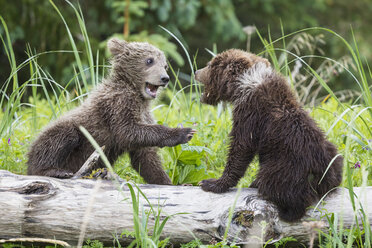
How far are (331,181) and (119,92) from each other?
1968mm

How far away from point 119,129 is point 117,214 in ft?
3.96

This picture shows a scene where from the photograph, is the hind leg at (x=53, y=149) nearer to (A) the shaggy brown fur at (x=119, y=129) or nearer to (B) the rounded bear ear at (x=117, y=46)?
(A) the shaggy brown fur at (x=119, y=129)

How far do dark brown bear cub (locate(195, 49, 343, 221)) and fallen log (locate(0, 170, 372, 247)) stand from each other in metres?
0.11

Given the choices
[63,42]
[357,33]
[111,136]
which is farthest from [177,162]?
[357,33]

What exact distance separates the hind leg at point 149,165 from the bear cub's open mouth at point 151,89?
1.57 ft

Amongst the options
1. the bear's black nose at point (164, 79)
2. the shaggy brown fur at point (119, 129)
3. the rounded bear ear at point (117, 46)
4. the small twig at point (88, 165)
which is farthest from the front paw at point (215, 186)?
the rounded bear ear at point (117, 46)

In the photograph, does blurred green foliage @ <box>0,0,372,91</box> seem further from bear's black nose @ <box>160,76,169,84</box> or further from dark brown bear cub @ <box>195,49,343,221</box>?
dark brown bear cub @ <box>195,49,343,221</box>

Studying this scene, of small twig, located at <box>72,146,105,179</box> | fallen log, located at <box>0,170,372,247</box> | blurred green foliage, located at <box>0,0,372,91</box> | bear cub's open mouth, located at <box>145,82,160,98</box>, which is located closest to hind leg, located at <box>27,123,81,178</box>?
small twig, located at <box>72,146,105,179</box>

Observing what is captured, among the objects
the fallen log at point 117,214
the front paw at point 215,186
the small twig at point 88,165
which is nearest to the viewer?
the fallen log at point 117,214

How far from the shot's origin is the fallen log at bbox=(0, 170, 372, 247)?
3234 millimetres

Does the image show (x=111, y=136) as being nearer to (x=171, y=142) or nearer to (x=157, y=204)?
(x=171, y=142)

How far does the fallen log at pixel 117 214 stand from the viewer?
3234 mm

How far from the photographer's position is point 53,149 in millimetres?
4320

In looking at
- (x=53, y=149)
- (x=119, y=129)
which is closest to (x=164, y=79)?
(x=119, y=129)
